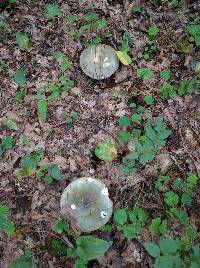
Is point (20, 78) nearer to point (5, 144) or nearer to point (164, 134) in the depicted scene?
point (5, 144)

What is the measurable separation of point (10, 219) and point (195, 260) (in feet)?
6.16

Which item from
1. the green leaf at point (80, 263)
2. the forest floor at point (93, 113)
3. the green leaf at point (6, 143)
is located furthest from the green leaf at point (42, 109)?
the green leaf at point (80, 263)

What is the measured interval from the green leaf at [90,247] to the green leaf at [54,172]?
0.73 meters

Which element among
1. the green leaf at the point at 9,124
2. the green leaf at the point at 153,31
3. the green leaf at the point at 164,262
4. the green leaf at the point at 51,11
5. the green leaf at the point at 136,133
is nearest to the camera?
the green leaf at the point at 164,262

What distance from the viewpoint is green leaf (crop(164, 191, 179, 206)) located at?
3334 millimetres

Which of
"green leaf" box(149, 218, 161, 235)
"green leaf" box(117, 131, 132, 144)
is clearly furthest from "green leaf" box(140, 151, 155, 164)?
"green leaf" box(149, 218, 161, 235)

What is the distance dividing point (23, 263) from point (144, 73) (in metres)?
2.57

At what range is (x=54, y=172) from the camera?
359cm

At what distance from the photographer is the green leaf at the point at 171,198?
3.33 meters

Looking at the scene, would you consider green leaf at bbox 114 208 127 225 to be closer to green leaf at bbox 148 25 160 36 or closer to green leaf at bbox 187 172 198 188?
green leaf at bbox 187 172 198 188

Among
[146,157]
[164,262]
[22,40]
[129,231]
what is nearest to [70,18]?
[22,40]

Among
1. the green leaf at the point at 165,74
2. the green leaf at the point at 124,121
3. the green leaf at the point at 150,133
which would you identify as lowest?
the green leaf at the point at 124,121

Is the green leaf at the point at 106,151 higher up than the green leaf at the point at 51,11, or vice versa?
the green leaf at the point at 51,11

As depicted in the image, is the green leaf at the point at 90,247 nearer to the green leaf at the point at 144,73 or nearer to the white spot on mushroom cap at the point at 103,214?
the white spot on mushroom cap at the point at 103,214
